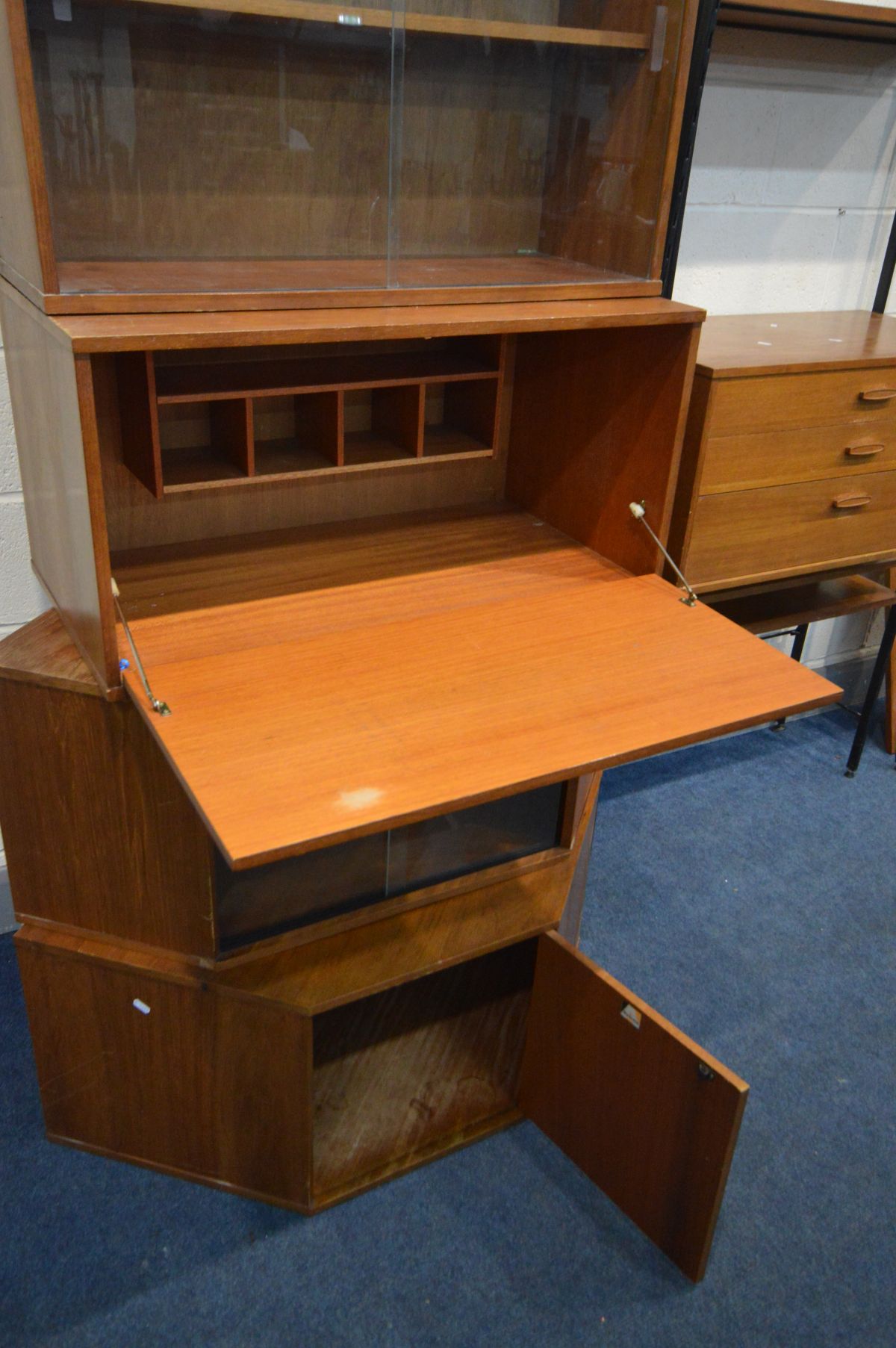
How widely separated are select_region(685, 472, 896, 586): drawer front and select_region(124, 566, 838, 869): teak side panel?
322 mm

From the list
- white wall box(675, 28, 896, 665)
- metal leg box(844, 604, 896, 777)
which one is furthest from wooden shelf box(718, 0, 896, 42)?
metal leg box(844, 604, 896, 777)

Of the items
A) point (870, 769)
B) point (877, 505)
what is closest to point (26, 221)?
point (877, 505)

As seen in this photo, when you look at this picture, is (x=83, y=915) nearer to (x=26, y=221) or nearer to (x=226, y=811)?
(x=226, y=811)

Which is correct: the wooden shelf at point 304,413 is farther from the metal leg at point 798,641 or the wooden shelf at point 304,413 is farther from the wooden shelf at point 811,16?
the metal leg at point 798,641

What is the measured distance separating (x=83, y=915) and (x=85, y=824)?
18 centimetres

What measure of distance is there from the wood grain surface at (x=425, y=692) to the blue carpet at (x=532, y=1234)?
38.6 inches

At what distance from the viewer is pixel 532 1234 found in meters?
1.77

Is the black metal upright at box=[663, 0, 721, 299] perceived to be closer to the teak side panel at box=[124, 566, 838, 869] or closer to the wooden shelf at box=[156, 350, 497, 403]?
the wooden shelf at box=[156, 350, 497, 403]

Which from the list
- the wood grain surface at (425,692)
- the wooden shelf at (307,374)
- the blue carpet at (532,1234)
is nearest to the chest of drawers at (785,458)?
the wood grain surface at (425,692)

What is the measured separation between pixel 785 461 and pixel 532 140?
2.37ft

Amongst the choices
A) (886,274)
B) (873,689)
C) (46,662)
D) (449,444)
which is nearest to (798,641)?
(873,689)

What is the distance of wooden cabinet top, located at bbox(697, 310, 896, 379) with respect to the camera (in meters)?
1.86

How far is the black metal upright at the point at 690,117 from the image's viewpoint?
182 centimetres

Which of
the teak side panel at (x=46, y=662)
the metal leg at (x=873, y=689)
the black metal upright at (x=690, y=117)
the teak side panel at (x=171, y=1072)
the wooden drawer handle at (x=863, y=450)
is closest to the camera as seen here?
the teak side panel at (x=46, y=662)
